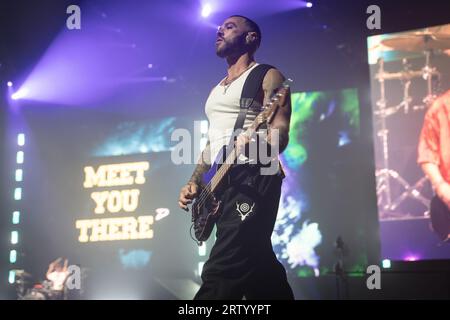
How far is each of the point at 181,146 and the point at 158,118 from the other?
740mm

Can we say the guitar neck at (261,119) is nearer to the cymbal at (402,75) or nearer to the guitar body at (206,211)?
the guitar body at (206,211)

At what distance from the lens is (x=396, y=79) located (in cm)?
588

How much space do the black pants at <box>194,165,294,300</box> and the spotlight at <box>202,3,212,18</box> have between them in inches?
132

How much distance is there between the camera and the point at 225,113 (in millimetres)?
3559

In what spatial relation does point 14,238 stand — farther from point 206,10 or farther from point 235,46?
point 235,46

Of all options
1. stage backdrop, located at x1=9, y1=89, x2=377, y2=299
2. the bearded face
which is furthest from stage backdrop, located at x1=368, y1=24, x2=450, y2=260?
the bearded face

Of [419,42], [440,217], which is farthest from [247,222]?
[419,42]

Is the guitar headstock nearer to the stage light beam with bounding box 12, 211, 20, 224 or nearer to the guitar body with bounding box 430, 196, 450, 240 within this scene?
the guitar body with bounding box 430, 196, 450, 240

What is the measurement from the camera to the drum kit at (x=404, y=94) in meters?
5.66

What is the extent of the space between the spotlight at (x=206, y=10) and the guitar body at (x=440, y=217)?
3091 mm

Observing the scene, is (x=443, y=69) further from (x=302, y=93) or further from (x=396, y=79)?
(x=302, y=93)

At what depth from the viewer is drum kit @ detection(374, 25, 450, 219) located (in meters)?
5.66

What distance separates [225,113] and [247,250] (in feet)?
2.92

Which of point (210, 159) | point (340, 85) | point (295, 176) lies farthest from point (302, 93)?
point (210, 159)
